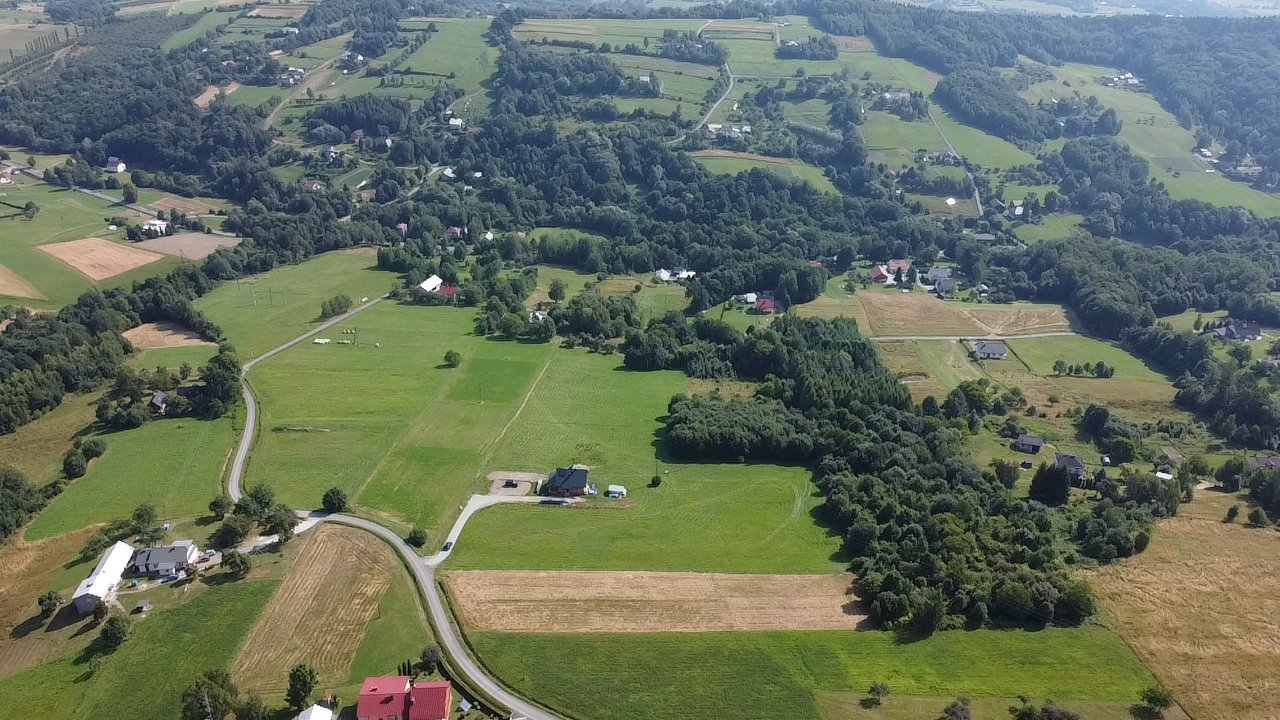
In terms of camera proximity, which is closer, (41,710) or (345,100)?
(41,710)

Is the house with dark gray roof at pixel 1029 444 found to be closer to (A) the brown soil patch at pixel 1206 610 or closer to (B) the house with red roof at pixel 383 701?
(A) the brown soil patch at pixel 1206 610

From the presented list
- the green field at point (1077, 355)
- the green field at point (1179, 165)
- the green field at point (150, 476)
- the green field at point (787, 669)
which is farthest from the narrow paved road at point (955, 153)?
the green field at point (150, 476)

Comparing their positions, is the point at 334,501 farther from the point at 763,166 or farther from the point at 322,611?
the point at 763,166

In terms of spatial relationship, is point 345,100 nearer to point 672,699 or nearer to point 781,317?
point 781,317

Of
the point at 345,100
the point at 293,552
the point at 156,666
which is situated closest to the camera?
the point at 156,666

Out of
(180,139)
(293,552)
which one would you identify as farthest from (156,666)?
(180,139)

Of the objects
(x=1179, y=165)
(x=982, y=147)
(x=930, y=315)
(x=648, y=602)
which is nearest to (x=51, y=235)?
(x=648, y=602)
